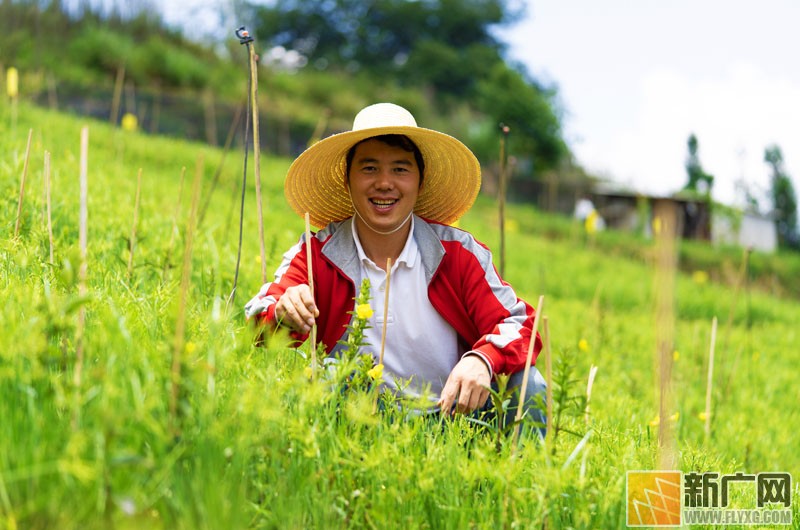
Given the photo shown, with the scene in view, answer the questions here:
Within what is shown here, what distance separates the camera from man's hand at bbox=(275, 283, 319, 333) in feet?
5.62

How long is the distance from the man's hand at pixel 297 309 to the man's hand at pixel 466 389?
1.23ft

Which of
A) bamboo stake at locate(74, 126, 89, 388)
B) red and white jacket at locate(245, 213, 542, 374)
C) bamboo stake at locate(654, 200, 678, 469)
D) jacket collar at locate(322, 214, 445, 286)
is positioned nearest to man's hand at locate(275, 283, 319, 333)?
red and white jacket at locate(245, 213, 542, 374)

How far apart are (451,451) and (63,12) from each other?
41.5 feet

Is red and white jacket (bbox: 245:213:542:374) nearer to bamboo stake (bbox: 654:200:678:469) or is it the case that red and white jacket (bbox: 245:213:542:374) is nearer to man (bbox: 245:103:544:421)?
man (bbox: 245:103:544:421)

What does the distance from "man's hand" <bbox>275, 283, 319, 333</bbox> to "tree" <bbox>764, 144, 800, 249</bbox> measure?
80.2 feet

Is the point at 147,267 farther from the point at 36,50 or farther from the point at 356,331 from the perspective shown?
the point at 36,50

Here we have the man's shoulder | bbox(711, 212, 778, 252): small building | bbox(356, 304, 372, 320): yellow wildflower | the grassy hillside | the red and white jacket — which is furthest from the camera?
bbox(711, 212, 778, 252): small building

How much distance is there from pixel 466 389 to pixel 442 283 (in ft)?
1.33

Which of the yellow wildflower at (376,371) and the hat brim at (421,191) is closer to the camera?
the yellow wildflower at (376,371)

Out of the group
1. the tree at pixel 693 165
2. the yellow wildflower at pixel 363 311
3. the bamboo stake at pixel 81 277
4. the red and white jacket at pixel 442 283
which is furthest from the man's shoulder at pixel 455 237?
the tree at pixel 693 165

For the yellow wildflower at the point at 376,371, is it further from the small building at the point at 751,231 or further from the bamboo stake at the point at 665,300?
the small building at the point at 751,231

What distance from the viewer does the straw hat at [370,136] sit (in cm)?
201

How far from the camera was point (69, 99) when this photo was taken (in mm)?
9125

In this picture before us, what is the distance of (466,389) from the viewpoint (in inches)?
68.7
